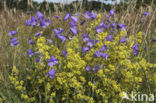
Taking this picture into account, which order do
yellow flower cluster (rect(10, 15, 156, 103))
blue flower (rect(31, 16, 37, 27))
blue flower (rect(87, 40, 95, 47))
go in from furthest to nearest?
blue flower (rect(31, 16, 37, 27))
blue flower (rect(87, 40, 95, 47))
yellow flower cluster (rect(10, 15, 156, 103))

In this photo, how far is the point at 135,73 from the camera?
2.00 metres

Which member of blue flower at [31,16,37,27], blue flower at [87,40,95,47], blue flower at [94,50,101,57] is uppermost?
blue flower at [31,16,37,27]

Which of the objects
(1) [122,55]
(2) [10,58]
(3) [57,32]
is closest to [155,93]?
(1) [122,55]

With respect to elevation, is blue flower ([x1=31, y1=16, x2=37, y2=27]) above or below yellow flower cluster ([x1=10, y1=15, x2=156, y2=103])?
above

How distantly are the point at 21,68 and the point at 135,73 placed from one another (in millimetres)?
1377

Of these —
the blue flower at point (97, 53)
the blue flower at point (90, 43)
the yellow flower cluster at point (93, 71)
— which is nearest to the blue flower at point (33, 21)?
the yellow flower cluster at point (93, 71)

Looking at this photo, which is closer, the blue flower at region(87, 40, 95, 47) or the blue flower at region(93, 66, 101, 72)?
the blue flower at region(93, 66, 101, 72)

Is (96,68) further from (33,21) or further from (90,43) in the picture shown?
(33,21)

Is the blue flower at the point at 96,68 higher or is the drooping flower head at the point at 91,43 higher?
the drooping flower head at the point at 91,43

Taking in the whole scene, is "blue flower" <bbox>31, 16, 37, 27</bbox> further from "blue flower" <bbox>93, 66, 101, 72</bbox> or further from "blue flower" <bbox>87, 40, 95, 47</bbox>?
"blue flower" <bbox>93, 66, 101, 72</bbox>

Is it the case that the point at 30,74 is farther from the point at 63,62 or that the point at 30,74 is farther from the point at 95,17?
the point at 95,17

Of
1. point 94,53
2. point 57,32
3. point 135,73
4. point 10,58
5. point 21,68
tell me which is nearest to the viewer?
point 94,53

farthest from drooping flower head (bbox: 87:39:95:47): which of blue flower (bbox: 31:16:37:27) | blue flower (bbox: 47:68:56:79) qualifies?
blue flower (bbox: 31:16:37:27)

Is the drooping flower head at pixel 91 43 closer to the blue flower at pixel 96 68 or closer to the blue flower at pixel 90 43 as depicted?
the blue flower at pixel 90 43
